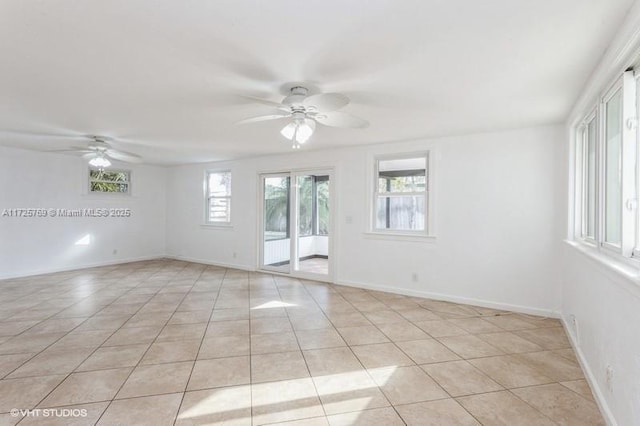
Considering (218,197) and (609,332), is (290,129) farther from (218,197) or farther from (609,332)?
(218,197)

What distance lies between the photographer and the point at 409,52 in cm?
208

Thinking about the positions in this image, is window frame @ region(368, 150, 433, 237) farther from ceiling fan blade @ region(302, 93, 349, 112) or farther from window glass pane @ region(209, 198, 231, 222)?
window glass pane @ region(209, 198, 231, 222)

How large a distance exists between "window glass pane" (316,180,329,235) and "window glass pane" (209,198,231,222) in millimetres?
2298

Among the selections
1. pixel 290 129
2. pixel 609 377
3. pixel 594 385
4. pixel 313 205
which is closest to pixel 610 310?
pixel 609 377

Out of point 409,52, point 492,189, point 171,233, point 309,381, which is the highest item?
point 409,52

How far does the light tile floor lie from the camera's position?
199 cm

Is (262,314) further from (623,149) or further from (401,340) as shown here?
(623,149)

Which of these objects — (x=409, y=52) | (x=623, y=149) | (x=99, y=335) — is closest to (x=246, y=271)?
(x=99, y=335)

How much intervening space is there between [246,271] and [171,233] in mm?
2708

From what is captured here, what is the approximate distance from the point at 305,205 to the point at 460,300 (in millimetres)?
2942

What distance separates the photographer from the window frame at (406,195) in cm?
450

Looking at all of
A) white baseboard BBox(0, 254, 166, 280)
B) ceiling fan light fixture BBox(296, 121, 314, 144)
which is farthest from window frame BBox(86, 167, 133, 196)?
ceiling fan light fixture BBox(296, 121, 314, 144)

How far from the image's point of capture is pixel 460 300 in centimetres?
430

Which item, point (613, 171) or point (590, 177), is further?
point (590, 177)
